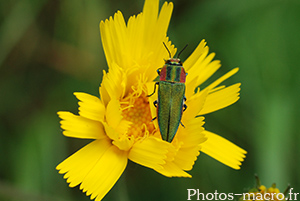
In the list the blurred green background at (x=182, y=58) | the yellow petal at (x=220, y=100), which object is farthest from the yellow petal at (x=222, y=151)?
the blurred green background at (x=182, y=58)

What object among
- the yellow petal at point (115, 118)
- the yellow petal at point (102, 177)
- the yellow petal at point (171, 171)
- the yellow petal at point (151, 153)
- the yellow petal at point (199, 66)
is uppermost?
the yellow petal at point (199, 66)

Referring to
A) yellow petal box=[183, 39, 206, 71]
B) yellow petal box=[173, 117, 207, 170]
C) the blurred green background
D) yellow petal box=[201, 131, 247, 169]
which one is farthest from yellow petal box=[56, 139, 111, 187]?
the blurred green background

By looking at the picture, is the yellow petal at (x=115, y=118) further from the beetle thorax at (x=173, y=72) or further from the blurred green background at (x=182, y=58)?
the blurred green background at (x=182, y=58)

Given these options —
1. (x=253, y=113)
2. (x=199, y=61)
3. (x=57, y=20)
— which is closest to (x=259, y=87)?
(x=253, y=113)

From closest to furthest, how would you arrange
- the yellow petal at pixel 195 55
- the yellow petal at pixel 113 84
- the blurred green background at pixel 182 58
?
the yellow petal at pixel 113 84
the yellow petal at pixel 195 55
the blurred green background at pixel 182 58

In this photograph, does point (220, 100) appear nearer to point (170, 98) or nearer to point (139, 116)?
point (170, 98)

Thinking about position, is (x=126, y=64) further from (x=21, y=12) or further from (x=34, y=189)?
(x=21, y=12)

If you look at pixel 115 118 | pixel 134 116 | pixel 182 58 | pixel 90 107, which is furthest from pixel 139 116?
pixel 182 58
